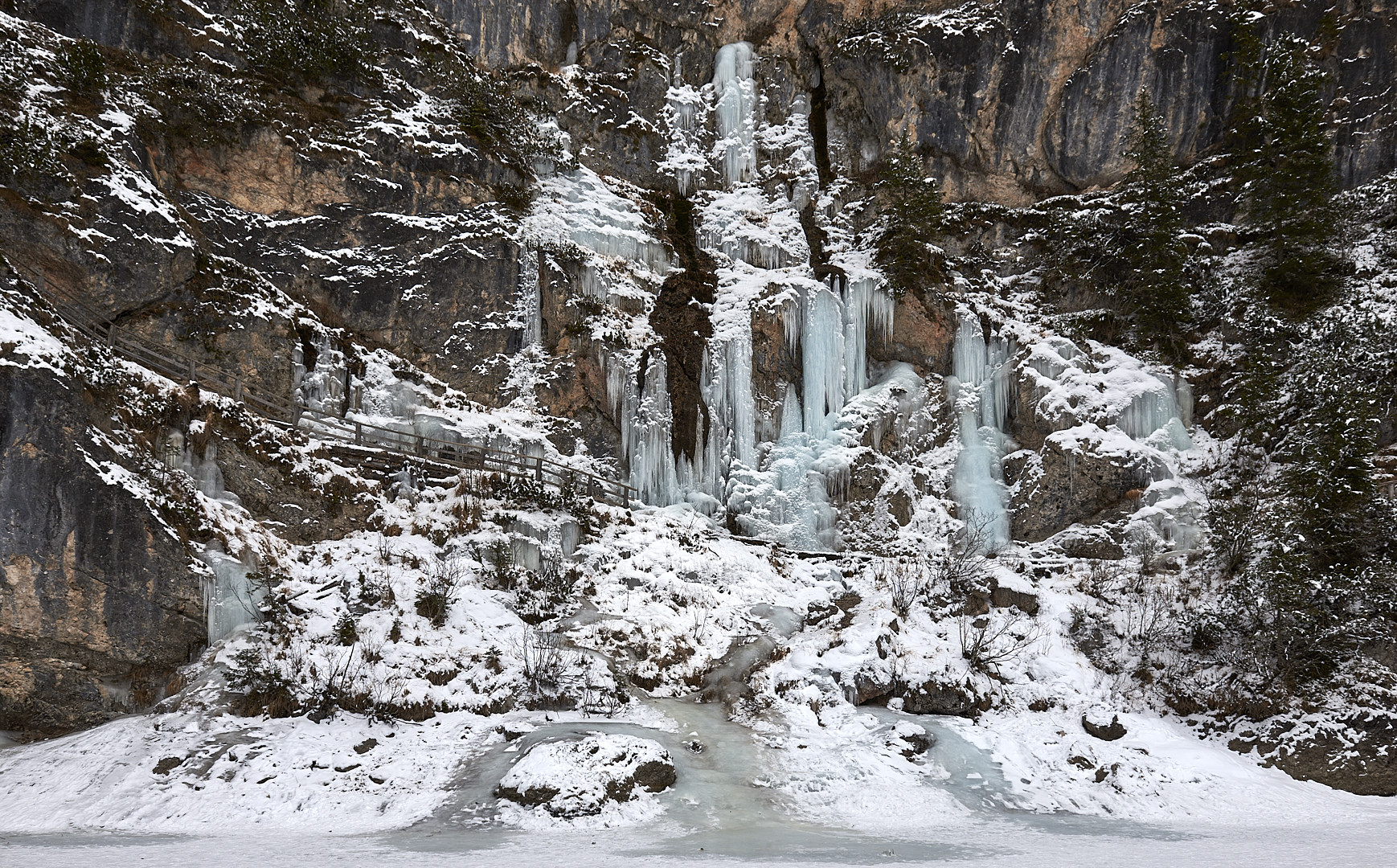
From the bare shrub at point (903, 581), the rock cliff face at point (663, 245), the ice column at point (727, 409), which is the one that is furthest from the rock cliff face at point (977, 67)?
the bare shrub at point (903, 581)

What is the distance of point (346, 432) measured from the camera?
1875 cm

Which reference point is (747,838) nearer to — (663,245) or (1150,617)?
(1150,617)

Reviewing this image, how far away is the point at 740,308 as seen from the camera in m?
23.8

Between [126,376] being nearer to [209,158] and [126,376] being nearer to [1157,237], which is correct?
[209,158]

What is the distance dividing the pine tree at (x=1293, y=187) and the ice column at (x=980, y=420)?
7.74m

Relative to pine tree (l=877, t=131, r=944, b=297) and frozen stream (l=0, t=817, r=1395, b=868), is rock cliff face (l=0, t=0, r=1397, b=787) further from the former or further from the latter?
frozen stream (l=0, t=817, r=1395, b=868)

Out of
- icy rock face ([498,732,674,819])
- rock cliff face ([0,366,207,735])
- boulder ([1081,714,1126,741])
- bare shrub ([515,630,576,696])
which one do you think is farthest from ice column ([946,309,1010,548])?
rock cliff face ([0,366,207,735])

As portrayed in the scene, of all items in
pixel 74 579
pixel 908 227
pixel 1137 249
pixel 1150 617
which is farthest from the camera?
pixel 908 227

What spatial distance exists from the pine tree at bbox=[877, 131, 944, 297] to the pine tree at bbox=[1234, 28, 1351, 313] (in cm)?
921

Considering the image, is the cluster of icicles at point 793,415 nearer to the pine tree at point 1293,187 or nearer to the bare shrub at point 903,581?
the bare shrub at point 903,581

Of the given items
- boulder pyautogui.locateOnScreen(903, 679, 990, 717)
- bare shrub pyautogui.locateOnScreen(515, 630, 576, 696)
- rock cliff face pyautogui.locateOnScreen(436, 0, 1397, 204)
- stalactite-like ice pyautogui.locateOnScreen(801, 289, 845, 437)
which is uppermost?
rock cliff face pyautogui.locateOnScreen(436, 0, 1397, 204)

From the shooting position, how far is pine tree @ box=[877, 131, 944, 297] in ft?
79.4

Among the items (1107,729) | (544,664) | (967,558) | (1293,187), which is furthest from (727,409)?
(1293,187)

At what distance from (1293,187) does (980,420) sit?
10.8 meters
